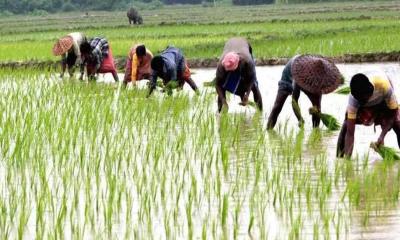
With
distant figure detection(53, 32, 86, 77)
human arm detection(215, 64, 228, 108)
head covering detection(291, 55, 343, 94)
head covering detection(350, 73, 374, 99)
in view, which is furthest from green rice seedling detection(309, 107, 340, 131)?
distant figure detection(53, 32, 86, 77)

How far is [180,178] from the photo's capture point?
17.2 feet

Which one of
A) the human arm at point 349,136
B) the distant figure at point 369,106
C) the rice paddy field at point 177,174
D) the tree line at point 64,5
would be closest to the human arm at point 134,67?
the rice paddy field at point 177,174

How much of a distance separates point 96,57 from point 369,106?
232 inches

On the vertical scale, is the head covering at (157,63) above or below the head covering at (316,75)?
below

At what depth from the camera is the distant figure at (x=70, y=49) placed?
446 inches

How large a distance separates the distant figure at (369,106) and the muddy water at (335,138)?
14cm

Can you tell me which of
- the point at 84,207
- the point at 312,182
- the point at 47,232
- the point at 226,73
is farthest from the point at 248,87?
the point at 47,232

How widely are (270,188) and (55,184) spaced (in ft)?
3.72

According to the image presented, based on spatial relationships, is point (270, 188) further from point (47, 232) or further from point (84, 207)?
point (47, 232)

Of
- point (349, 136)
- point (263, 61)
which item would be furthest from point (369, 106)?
point (263, 61)

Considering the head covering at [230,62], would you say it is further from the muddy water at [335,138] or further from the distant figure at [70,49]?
the distant figure at [70,49]

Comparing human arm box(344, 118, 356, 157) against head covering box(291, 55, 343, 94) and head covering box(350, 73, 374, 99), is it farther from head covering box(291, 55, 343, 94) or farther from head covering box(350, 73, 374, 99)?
head covering box(291, 55, 343, 94)

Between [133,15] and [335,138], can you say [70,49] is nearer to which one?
[335,138]

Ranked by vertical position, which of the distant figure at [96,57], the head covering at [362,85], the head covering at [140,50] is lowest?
the distant figure at [96,57]
